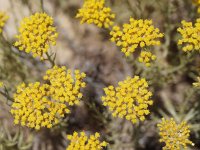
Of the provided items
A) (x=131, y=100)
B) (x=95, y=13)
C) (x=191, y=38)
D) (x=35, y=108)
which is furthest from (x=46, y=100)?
(x=191, y=38)

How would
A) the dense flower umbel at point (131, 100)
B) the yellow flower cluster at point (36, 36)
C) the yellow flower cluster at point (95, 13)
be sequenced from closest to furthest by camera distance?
the dense flower umbel at point (131, 100), the yellow flower cluster at point (36, 36), the yellow flower cluster at point (95, 13)

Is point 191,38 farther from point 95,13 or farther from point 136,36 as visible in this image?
point 95,13

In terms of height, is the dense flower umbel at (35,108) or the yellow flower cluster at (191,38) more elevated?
the yellow flower cluster at (191,38)

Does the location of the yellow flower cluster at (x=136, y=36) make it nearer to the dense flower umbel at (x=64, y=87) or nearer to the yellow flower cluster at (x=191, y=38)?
the yellow flower cluster at (x=191, y=38)

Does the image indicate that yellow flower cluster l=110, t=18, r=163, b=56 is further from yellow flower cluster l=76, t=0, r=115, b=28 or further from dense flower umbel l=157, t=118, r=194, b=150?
dense flower umbel l=157, t=118, r=194, b=150

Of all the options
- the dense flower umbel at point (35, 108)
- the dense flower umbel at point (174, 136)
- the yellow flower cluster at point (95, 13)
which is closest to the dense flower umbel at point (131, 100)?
the dense flower umbel at point (174, 136)

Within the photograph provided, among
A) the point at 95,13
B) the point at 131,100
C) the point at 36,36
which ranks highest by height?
the point at 95,13
